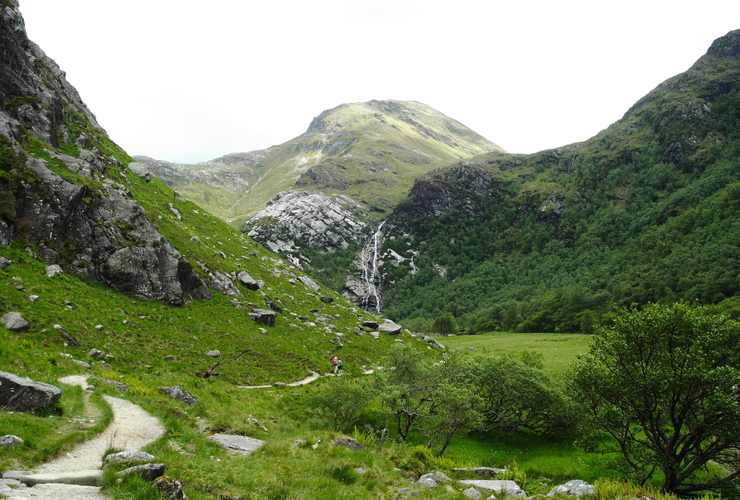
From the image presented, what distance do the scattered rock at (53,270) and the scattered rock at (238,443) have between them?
23.8 metres

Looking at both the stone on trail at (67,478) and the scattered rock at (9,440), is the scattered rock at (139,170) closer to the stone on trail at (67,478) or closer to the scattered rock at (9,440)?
the scattered rock at (9,440)

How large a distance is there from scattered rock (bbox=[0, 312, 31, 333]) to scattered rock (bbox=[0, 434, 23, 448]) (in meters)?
16.5

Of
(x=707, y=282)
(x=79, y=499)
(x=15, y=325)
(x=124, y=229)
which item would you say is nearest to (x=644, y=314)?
(x=79, y=499)

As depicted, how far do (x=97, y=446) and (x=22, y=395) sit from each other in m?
3.99

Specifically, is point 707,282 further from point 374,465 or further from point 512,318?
point 374,465

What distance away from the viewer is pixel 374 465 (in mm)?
15391

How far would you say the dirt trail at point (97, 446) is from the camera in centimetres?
748

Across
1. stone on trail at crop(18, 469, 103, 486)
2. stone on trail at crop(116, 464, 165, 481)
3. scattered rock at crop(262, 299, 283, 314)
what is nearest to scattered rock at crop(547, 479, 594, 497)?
stone on trail at crop(116, 464, 165, 481)

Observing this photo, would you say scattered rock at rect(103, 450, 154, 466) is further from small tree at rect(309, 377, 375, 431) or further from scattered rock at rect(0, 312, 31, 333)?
scattered rock at rect(0, 312, 31, 333)

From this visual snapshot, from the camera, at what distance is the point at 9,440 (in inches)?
370

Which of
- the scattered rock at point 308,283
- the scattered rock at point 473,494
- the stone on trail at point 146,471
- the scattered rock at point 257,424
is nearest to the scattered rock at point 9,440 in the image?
the stone on trail at point 146,471

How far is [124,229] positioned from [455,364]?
3609cm

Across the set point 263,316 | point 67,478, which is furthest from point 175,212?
point 67,478

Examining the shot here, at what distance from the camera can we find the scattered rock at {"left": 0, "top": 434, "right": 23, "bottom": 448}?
9250mm
